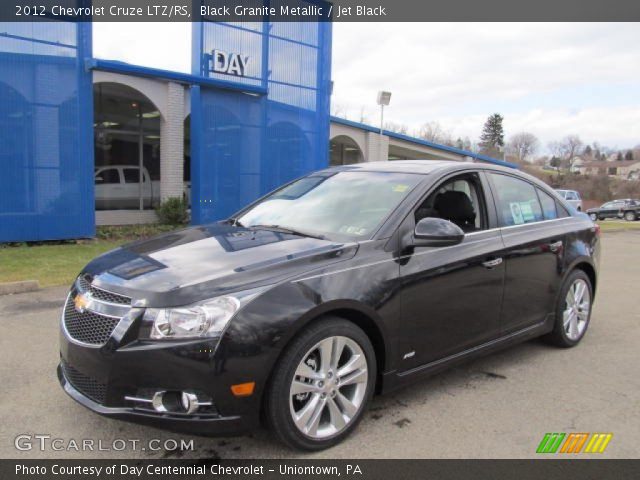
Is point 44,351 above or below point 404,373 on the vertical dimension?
below

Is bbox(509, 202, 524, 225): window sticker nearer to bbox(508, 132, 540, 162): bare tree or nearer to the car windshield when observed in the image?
the car windshield

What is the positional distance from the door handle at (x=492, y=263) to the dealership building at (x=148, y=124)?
33.4 ft

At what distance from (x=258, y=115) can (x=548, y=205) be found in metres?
11.1

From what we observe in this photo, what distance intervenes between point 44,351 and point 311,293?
297cm

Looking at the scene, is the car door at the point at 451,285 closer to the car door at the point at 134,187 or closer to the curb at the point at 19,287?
the curb at the point at 19,287

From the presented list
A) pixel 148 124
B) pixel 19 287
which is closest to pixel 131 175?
pixel 148 124

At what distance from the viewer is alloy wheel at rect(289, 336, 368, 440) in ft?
9.73

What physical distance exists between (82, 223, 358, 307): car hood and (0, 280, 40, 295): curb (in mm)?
4073

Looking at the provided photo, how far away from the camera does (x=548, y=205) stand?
16.4ft

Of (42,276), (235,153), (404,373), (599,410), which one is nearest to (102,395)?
(404,373)

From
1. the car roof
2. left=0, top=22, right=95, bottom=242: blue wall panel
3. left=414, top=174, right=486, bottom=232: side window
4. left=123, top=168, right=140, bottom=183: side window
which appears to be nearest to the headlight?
left=414, top=174, right=486, bottom=232: side window

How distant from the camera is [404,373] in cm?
348

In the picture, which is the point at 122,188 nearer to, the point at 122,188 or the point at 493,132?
the point at 122,188

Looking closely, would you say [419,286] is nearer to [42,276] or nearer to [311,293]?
[311,293]
